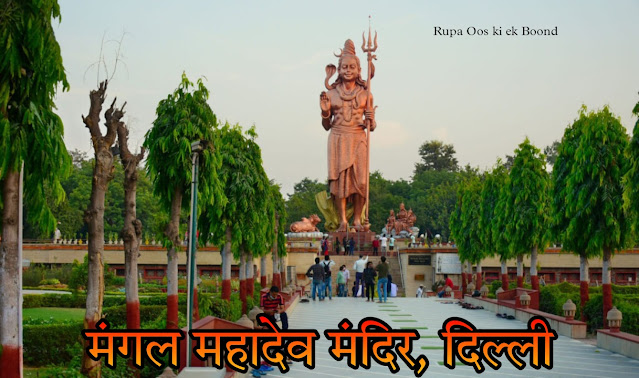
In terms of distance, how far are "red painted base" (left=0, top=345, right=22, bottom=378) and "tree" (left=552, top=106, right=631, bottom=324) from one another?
462 inches

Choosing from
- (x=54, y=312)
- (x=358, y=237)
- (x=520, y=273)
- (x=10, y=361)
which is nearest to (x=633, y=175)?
(x=10, y=361)

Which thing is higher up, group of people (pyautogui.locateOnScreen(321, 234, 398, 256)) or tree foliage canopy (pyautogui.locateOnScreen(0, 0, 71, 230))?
tree foliage canopy (pyautogui.locateOnScreen(0, 0, 71, 230))

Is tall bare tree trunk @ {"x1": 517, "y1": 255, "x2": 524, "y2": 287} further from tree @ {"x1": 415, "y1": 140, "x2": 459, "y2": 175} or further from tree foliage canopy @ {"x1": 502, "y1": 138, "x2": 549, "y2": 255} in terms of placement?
tree @ {"x1": 415, "y1": 140, "x2": 459, "y2": 175}

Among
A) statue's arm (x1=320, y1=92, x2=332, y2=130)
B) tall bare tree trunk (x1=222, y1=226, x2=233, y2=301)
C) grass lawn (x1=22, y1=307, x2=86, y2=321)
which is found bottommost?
grass lawn (x1=22, y1=307, x2=86, y2=321)

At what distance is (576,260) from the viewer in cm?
3669

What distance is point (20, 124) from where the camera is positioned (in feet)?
24.5

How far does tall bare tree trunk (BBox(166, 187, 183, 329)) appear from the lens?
1203 cm

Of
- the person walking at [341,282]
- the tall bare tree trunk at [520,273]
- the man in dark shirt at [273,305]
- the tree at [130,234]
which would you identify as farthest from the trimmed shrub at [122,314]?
the tall bare tree trunk at [520,273]

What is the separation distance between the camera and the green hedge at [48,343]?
12906mm

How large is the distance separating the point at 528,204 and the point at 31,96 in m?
16.6

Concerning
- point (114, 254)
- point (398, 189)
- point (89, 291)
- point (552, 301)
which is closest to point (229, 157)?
point (89, 291)

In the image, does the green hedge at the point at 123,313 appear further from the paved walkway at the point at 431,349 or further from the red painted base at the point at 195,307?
the paved walkway at the point at 431,349

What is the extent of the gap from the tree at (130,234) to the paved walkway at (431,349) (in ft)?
7.64

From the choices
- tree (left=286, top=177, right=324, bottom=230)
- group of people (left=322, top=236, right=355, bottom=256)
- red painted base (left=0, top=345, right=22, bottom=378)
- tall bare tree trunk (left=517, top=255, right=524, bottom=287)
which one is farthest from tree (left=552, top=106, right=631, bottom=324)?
tree (left=286, top=177, right=324, bottom=230)
